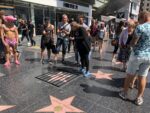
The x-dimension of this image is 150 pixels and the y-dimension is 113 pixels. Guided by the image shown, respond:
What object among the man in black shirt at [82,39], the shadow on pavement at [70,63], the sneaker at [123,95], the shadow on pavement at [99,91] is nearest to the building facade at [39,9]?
the shadow on pavement at [70,63]

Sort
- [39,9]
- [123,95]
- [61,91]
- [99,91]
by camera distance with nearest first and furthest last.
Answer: [123,95]
[61,91]
[99,91]
[39,9]

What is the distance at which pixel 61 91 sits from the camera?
4.07m

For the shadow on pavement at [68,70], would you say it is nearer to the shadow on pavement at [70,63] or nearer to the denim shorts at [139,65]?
the shadow on pavement at [70,63]

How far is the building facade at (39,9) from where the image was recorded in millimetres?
13725

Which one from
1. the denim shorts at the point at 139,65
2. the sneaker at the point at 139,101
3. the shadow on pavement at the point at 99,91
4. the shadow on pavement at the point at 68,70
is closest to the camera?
the denim shorts at the point at 139,65

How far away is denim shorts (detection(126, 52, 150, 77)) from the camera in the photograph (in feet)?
10.7

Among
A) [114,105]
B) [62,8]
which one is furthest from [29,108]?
[62,8]

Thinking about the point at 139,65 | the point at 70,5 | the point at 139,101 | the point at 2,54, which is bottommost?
the point at 139,101

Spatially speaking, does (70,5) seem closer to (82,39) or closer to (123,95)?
(82,39)

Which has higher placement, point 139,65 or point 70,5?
point 70,5

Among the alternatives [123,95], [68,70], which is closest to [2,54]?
[68,70]

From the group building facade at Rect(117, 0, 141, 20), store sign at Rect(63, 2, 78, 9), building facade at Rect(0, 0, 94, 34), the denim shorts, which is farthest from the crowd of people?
store sign at Rect(63, 2, 78, 9)

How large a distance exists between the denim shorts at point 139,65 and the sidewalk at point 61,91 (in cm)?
74

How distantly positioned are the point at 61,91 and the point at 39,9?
14225 mm
